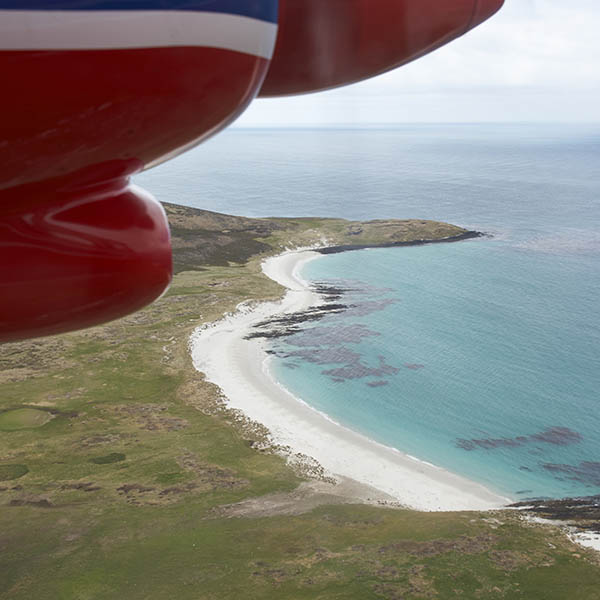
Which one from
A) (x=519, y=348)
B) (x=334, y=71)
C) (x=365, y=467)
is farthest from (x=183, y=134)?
(x=519, y=348)

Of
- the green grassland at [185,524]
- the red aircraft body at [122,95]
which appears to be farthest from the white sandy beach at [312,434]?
the red aircraft body at [122,95]

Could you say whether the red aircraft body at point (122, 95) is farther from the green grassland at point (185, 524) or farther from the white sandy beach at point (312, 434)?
the white sandy beach at point (312, 434)

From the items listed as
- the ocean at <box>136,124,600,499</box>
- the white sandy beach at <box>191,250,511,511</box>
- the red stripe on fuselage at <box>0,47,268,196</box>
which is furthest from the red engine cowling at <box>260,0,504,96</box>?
the white sandy beach at <box>191,250,511,511</box>

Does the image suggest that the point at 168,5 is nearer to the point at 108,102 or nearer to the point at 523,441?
the point at 108,102

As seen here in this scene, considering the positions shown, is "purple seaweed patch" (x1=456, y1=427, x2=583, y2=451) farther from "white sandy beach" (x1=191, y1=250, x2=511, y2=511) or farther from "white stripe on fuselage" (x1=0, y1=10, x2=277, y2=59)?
"white stripe on fuselage" (x1=0, y1=10, x2=277, y2=59)

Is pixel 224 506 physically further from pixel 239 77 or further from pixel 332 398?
pixel 239 77

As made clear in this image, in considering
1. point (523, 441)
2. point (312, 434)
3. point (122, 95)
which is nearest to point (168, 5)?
point (122, 95)
